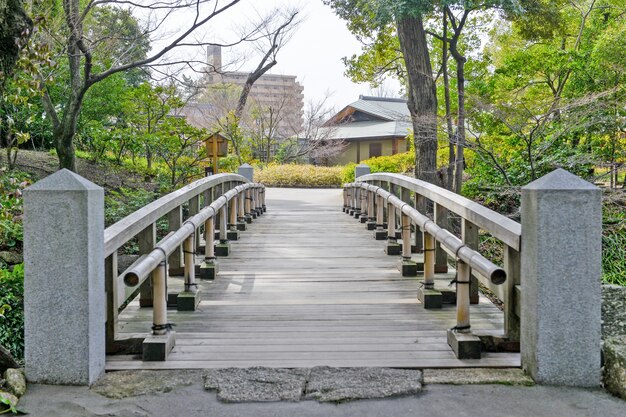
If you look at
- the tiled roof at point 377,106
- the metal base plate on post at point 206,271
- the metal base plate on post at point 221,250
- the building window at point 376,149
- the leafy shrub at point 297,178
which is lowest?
the metal base plate on post at point 206,271

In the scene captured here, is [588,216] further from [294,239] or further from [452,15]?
[452,15]

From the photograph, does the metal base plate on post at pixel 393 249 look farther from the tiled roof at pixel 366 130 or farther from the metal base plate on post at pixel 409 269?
the tiled roof at pixel 366 130

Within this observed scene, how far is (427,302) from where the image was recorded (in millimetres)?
4926

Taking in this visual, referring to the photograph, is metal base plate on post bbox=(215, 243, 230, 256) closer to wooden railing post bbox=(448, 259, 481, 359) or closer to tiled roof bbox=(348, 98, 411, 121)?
wooden railing post bbox=(448, 259, 481, 359)

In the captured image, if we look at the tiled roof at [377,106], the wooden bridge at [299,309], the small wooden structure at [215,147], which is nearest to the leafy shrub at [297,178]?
the tiled roof at [377,106]

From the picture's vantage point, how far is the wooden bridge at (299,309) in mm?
3762

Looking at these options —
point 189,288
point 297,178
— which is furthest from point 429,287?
point 297,178

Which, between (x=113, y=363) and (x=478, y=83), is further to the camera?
(x=478, y=83)

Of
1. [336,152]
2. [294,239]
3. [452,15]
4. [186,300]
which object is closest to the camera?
[186,300]

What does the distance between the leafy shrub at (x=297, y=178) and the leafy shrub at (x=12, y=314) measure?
19341 millimetres

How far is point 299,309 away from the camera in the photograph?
16.2ft

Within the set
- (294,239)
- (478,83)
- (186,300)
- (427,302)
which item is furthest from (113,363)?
(478,83)

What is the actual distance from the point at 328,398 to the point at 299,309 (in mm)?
1828

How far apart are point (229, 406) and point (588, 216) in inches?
84.8
